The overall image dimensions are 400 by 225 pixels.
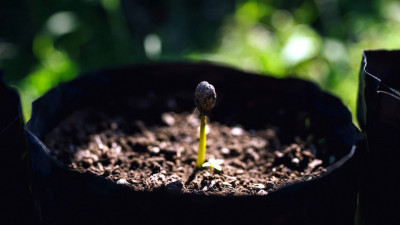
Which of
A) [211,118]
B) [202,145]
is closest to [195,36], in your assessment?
[211,118]

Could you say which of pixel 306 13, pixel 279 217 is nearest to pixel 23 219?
pixel 279 217

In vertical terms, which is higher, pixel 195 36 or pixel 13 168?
pixel 195 36

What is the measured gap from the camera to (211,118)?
120 centimetres

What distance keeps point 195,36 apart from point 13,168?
1.81 metres

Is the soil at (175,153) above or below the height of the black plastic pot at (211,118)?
below

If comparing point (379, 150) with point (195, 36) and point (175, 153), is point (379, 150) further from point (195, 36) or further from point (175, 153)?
point (195, 36)

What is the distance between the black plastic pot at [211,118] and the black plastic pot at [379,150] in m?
0.05

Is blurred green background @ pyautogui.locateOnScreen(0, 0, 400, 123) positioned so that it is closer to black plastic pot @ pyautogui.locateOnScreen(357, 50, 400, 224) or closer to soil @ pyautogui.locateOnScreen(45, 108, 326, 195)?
soil @ pyautogui.locateOnScreen(45, 108, 326, 195)

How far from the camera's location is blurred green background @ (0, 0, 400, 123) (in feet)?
6.61

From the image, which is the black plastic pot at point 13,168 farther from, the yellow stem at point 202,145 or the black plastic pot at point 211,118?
the yellow stem at point 202,145

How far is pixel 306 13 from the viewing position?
2.41 m

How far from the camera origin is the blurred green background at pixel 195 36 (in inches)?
79.3

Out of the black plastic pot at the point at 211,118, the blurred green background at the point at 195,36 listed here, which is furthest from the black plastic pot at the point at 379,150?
the blurred green background at the point at 195,36

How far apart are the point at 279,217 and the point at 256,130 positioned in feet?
1.51
